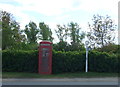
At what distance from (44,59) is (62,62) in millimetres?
1500

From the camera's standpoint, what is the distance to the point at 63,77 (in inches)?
600

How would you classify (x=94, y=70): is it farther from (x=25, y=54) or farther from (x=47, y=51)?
(x=25, y=54)

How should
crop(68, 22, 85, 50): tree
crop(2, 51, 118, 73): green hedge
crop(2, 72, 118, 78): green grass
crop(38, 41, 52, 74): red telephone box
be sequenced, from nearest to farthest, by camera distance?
→ crop(2, 72, 118, 78): green grass < crop(38, 41, 52, 74): red telephone box < crop(2, 51, 118, 73): green hedge < crop(68, 22, 85, 50): tree

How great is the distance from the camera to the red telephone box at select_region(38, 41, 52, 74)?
53.7ft

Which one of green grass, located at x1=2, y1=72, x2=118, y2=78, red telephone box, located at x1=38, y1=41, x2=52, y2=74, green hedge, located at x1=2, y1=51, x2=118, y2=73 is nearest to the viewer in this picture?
green grass, located at x1=2, y1=72, x2=118, y2=78

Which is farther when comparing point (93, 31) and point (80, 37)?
point (80, 37)

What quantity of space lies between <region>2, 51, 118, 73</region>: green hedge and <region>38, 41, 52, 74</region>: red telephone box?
25.3 inches

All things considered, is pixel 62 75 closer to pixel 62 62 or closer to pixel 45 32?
pixel 62 62

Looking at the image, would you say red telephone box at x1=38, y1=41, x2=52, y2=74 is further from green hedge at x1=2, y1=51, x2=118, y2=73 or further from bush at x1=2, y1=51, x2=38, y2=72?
bush at x1=2, y1=51, x2=38, y2=72

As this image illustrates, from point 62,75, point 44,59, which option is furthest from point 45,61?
point 62,75

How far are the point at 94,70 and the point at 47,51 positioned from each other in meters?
4.00

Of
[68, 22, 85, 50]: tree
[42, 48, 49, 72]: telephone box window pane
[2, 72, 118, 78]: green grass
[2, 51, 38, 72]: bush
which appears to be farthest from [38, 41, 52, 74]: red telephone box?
[68, 22, 85, 50]: tree

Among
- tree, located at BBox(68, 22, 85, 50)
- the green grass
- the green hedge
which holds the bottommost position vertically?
the green grass

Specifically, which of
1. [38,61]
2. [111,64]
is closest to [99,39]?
[111,64]
